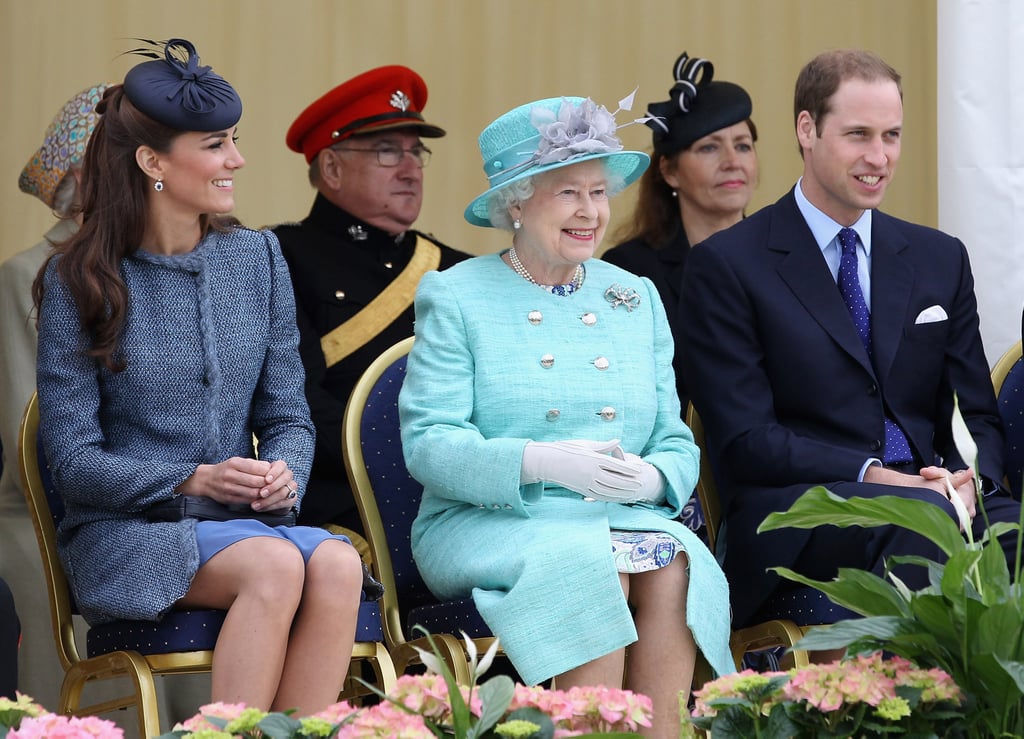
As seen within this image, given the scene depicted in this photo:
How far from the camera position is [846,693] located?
6.17 feet

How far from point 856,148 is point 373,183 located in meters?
1.45

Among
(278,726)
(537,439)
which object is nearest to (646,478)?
(537,439)

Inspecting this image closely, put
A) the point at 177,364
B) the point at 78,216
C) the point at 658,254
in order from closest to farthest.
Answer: the point at 177,364 → the point at 78,216 → the point at 658,254

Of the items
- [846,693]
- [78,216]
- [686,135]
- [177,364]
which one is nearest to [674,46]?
[686,135]

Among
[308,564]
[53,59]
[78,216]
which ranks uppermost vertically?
[53,59]

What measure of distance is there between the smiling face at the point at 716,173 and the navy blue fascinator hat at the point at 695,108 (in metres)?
0.02

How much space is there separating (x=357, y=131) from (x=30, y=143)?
1.24 m

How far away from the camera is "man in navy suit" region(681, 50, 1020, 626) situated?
128 inches

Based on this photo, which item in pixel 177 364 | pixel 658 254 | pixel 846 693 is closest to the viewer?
pixel 846 693

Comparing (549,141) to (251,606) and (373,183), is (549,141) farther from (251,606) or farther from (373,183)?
(373,183)

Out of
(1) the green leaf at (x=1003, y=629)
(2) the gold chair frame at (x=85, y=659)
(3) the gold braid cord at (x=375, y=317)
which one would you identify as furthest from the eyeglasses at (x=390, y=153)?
(1) the green leaf at (x=1003, y=629)

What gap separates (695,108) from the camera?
4688mm

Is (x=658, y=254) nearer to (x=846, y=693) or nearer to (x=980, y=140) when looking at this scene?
(x=980, y=140)

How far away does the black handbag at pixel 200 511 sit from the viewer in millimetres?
3025
